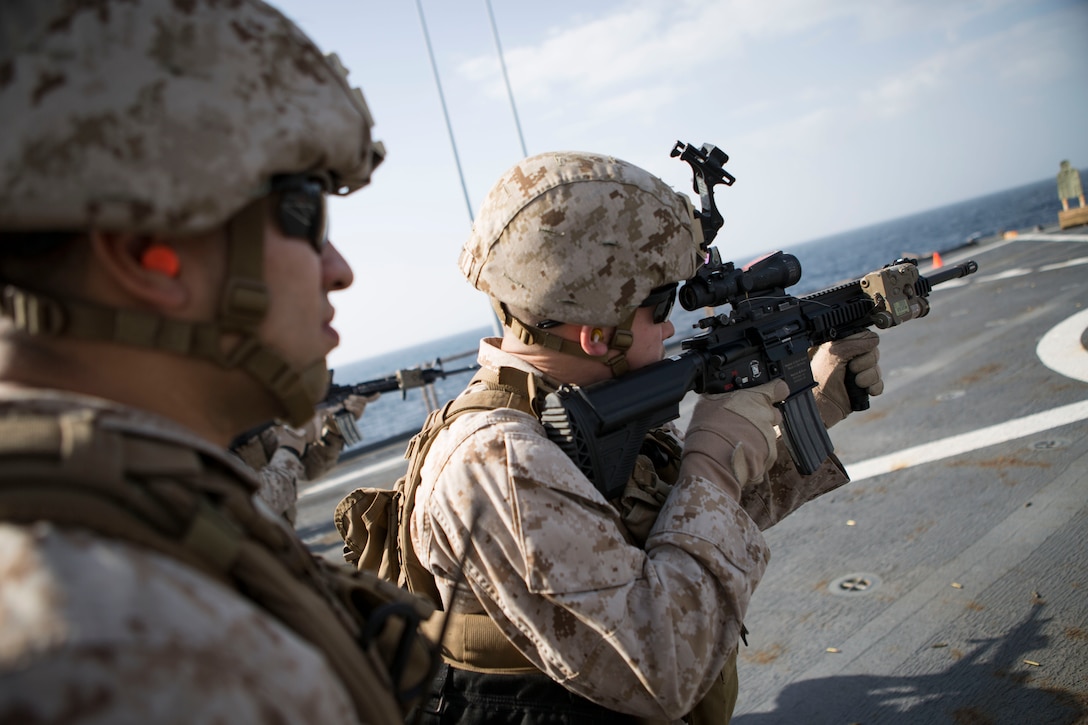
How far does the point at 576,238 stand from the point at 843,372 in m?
1.81

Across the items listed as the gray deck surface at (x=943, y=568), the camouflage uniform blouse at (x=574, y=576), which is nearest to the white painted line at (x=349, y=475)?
the gray deck surface at (x=943, y=568)

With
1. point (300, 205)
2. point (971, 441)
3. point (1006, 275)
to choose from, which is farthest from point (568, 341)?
point (1006, 275)

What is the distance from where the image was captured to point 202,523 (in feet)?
2.98

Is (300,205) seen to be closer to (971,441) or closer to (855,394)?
(855,394)

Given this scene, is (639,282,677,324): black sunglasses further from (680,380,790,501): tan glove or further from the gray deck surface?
the gray deck surface

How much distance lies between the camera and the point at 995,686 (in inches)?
109

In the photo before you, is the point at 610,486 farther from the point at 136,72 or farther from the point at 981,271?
the point at 981,271

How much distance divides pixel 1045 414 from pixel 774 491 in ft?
11.7

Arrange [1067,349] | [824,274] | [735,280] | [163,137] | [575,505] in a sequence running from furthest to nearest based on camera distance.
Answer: [824,274] < [1067,349] < [735,280] < [575,505] < [163,137]

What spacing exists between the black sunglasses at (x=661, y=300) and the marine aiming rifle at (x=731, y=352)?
7.0 inches

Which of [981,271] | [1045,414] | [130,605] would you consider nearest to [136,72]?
[130,605]

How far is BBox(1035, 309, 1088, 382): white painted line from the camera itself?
19.8ft

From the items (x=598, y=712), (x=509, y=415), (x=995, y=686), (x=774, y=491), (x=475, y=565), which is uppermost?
(x=509, y=415)

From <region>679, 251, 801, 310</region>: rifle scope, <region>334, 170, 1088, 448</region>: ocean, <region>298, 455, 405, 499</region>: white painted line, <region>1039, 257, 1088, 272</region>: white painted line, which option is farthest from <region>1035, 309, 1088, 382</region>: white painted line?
<region>298, 455, 405, 499</region>: white painted line
